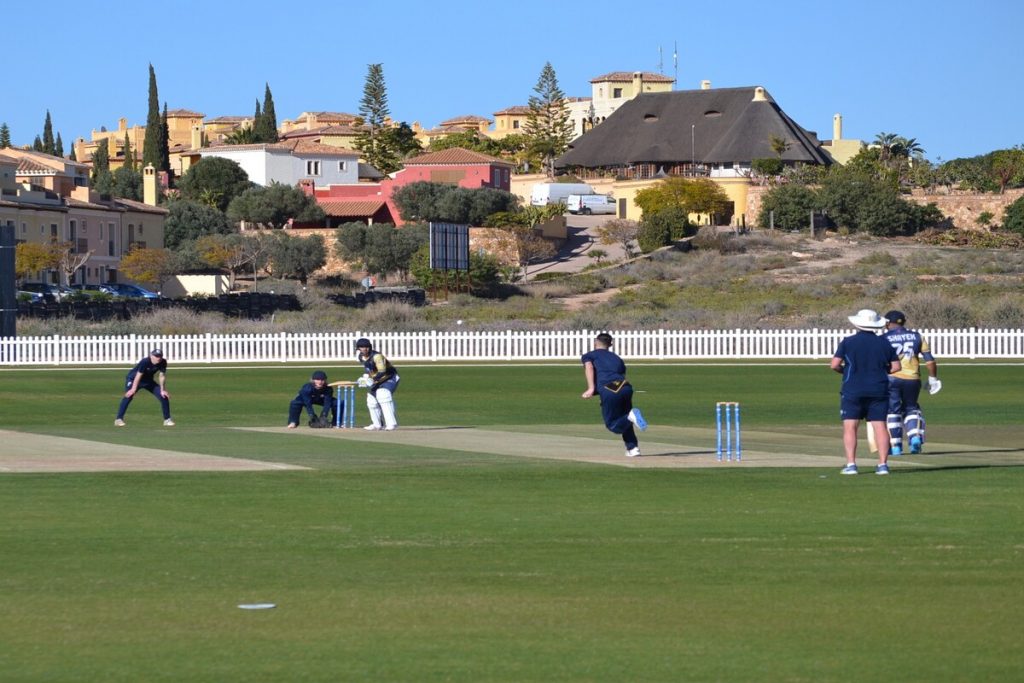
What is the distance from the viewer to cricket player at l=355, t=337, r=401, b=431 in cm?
2269

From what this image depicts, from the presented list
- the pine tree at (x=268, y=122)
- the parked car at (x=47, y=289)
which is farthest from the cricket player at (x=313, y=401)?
the pine tree at (x=268, y=122)

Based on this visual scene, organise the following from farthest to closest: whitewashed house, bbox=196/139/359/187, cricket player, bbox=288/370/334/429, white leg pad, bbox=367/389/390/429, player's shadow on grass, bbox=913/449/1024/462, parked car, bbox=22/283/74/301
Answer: whitewashed house, bbox=196/139/359/187, parked car, bbox=22/283/74/301, cricket player, bbox=288/370/334/429, white leg pad, bbox=367/389/390/429, player's shadow on grass, bbox=913/449/1024/462

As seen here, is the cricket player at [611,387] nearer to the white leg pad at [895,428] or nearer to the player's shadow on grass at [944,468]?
the white leg pad at [895,428]

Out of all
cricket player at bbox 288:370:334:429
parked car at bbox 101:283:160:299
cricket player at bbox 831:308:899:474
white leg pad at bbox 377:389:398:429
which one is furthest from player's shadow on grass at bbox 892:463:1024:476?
A: parked car at bbox 101:283:160:299

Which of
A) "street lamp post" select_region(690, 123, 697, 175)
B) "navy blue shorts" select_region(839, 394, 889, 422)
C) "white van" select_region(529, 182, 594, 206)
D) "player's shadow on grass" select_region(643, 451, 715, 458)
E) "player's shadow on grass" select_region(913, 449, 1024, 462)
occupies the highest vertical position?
"street lamp post" select_region(690, 123, 697, 175)

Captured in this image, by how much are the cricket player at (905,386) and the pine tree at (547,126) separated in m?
121

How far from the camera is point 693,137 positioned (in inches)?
4843

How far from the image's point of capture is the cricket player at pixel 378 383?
22.7 meters

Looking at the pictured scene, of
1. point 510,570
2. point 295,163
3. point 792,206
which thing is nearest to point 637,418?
point 510,570

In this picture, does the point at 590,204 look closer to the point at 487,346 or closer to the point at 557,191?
the point at 557,191

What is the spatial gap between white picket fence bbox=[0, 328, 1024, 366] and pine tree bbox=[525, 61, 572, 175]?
9326 centimetres

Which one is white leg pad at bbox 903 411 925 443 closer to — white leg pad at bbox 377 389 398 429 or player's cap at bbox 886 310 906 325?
player's cap at bbox 886 310 906 325

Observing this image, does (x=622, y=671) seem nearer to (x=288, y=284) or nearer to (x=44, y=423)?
(x=44, y=423)

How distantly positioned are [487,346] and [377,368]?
2336cm
